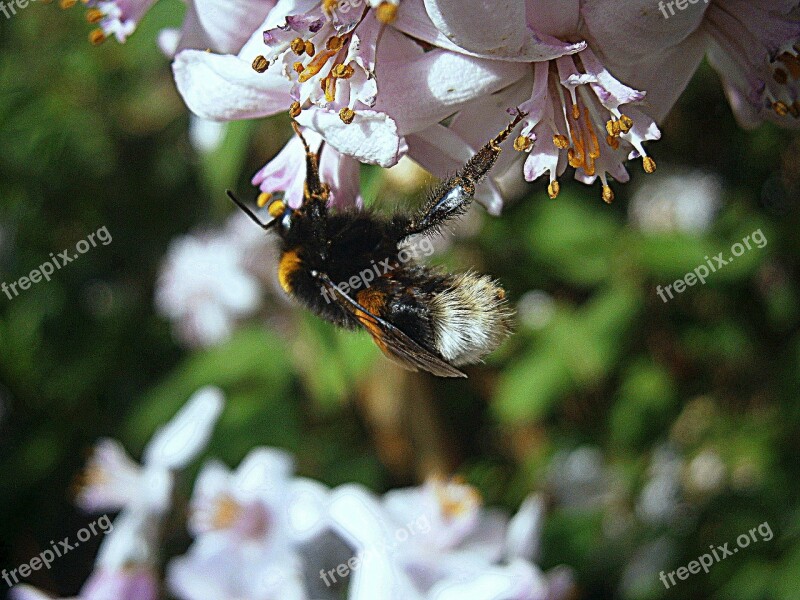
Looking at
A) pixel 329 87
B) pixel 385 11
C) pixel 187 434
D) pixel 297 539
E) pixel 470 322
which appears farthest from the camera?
pixel 187 434

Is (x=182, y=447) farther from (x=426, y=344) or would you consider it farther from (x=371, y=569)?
(x=426, y=344)

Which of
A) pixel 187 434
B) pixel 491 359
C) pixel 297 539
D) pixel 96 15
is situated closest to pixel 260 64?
pixel 96 15

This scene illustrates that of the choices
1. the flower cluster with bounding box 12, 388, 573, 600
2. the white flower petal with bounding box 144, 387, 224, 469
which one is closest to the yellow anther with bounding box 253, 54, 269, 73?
the flower cluster with bounding box 12, 388, 573, 600

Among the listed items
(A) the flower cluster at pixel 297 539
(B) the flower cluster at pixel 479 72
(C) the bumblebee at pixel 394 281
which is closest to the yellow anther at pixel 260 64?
(B) the flower cluster at pixel 479 72

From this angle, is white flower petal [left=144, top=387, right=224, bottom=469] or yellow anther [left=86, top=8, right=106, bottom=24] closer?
yellow anther [left=86, top=8, right=106, bottom=24]

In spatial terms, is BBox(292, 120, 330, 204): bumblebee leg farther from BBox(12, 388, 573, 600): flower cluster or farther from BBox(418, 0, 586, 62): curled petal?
BBox(12, 388, 573, 600): flower cluster

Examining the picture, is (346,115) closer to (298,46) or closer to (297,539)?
(298,46)
